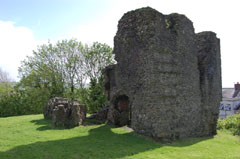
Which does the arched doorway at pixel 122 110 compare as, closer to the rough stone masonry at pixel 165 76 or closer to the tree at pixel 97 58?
the rough stone masonry at pixel 165 76

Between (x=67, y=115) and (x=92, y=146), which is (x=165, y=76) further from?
(x=67, y=115)

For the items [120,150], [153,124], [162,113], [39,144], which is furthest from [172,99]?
[39,144]

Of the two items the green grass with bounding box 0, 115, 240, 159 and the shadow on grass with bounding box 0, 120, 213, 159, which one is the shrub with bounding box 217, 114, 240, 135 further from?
the shadow on grass with bounding box 0, 120, 213, 159

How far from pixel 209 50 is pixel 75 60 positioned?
21372 mm

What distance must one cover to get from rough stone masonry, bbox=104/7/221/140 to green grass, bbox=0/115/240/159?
1184 millimetres

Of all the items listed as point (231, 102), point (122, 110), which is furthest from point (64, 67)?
point (231, 102)

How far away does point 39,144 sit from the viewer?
30.7 feet

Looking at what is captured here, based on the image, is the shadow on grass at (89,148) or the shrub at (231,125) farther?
the shrub at (231,125)

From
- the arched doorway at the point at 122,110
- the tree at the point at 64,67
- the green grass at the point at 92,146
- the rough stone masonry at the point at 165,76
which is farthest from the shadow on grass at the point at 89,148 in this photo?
the tree at the point at 64,67

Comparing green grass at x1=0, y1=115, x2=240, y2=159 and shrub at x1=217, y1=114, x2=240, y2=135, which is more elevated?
green grass at x1=0, y1=115, x2=240, y2=159

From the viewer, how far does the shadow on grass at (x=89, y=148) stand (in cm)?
812

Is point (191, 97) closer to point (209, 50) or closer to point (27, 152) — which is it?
point (209, 50)

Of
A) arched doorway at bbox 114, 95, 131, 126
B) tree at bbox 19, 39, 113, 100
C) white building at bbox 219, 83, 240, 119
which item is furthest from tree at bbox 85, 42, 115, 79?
white building at bbox 219, 83, 240, 119

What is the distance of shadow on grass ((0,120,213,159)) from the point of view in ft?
26.7
